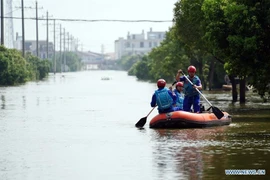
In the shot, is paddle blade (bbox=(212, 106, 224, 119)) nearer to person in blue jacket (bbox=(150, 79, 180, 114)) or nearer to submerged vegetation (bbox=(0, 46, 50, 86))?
person in blue jacket (bbox=(150, 79, 180, 114))

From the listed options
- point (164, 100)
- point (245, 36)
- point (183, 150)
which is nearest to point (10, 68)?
point (245, 36)

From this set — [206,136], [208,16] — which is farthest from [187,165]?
[208,16]

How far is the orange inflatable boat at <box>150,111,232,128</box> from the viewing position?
2881 cm

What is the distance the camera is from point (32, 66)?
5295 inches

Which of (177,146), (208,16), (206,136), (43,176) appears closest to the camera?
(43,176)

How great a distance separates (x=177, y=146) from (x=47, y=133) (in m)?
6.76

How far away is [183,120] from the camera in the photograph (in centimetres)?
2881

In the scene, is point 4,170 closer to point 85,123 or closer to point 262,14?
point 85,123

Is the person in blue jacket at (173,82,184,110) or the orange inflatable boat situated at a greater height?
the person in blue jacket at (173,82,184,110)

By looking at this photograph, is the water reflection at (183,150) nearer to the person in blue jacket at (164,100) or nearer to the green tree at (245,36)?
the person in blue jacket at (164,100)

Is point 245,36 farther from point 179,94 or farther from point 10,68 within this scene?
point 10,68

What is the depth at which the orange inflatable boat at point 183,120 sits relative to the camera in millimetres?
28812

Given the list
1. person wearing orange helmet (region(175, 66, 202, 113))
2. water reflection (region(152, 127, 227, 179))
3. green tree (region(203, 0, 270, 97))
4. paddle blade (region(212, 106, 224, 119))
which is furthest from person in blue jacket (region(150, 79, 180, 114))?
green tree (region(203, 0, 270, 97))

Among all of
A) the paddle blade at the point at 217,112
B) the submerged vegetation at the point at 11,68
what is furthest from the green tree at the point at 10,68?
the paddle blade at the point at 217,112
